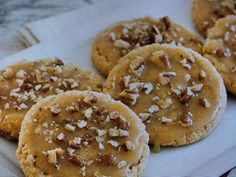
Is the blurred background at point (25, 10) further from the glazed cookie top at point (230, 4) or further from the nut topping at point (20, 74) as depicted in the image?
the glazed cookie top at point (230, 4)

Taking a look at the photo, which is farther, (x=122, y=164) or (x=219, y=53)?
(x=219, y=53)

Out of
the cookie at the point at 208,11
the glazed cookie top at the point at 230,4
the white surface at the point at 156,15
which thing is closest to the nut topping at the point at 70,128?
the white surface at the point at 156,15

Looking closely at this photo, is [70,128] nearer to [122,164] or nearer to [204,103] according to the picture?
[122,164]

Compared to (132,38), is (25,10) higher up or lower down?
lower down

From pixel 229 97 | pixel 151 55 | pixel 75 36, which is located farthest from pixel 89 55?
pixel 229 97

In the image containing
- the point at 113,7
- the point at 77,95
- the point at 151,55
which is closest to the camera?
the point at 77,95

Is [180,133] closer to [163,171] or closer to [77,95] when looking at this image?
[163,171]

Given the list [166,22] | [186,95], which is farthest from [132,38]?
[186,95]
